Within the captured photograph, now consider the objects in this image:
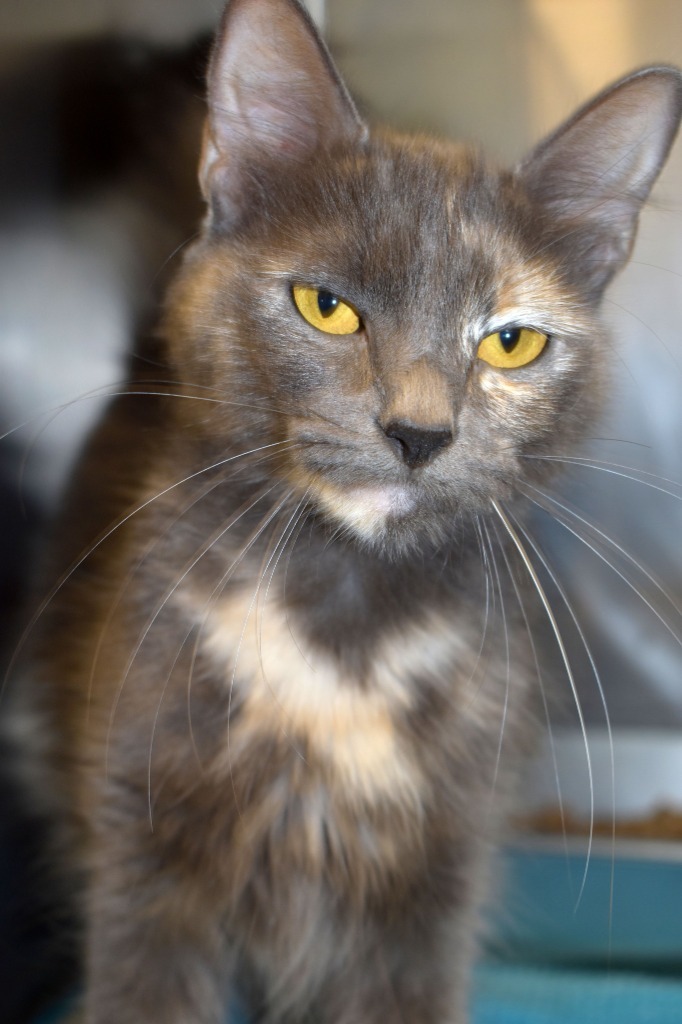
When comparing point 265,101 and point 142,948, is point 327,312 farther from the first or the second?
point 142,948

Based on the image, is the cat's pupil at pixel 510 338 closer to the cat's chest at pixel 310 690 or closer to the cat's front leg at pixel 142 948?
the cat's chest at pixel 310 690

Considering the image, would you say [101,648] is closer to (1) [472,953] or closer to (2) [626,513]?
(1) [472,953]

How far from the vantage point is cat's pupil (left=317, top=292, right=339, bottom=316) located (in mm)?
877

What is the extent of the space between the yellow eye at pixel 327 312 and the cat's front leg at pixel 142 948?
572 millimetres

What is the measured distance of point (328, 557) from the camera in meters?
0.99

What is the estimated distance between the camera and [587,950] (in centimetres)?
129

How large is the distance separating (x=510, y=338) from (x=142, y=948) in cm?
71

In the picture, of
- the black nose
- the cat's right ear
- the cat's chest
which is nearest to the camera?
the black nose

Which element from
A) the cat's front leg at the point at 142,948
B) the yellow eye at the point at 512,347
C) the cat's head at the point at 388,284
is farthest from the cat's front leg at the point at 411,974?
the yellow eye at the point at 512,347

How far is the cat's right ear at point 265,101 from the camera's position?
2.90 ft

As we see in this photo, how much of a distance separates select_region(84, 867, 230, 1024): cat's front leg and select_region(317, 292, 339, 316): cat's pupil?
0.58 m

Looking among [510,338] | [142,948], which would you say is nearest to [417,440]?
[510,338]

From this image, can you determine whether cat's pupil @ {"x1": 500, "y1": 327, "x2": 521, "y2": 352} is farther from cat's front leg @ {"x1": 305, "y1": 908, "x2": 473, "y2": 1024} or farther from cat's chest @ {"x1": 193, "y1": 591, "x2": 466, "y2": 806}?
cat's front leg @ {"x1": 305, "y1": 908, "x2": 473, "y2": 1024}

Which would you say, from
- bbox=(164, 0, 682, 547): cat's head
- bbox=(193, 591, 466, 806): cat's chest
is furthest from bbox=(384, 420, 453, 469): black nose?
bbox=(193, 591, 466, 806): cat's chest
